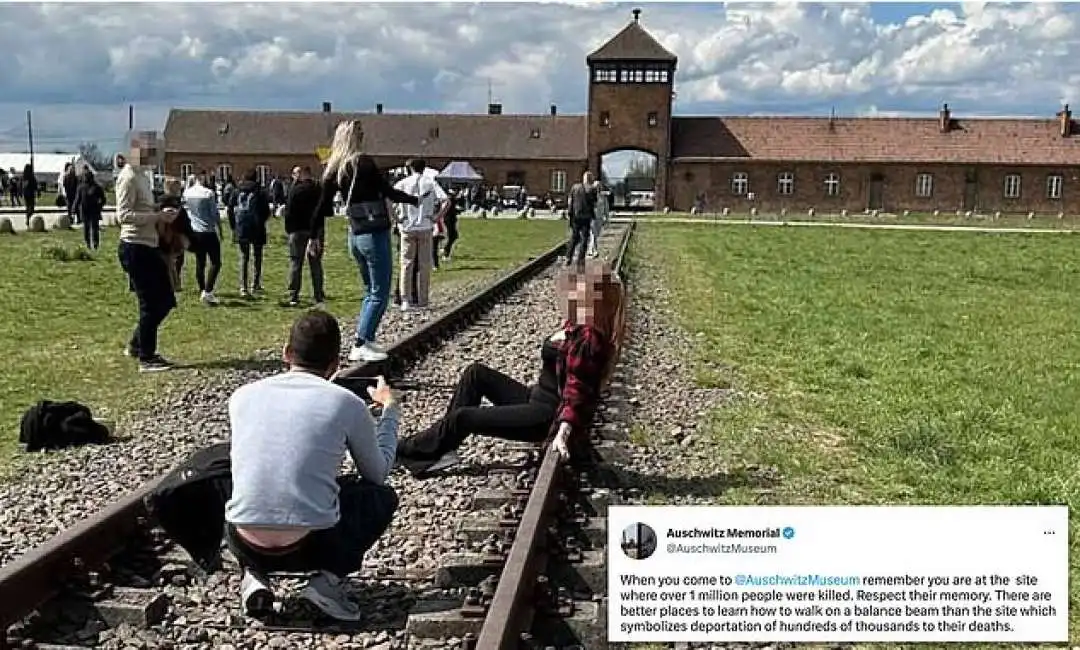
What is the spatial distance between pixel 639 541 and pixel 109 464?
145 inches

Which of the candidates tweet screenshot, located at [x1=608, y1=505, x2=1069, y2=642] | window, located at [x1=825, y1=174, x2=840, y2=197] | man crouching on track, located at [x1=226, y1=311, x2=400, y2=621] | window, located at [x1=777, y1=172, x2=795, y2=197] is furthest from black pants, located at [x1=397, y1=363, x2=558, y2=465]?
window, located at [x1=825, y1=174, x2=840, y2=197]

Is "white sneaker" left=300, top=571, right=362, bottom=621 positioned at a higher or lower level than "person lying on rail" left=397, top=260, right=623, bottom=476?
lower

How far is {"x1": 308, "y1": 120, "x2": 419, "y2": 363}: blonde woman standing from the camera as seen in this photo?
10531 mm

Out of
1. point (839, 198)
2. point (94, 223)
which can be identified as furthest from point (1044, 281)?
point (839, 198)

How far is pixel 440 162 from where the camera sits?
294 ft

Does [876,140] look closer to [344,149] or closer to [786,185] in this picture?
[786,185]

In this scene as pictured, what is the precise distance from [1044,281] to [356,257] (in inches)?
635

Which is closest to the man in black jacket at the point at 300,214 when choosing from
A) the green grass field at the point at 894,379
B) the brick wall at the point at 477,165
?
the green grass field at the point at 894,379

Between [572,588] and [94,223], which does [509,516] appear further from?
[94,223]

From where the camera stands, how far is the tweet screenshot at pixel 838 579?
4.18 metres

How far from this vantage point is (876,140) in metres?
84.8

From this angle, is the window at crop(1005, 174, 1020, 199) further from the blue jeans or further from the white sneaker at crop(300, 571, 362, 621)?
the white sneaker at crop(300, 571, 362, 621)

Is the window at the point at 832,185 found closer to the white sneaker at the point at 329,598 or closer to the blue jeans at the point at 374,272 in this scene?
the blue jeans at the point at 374,272

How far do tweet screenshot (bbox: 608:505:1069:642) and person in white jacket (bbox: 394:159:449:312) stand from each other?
404 inches
